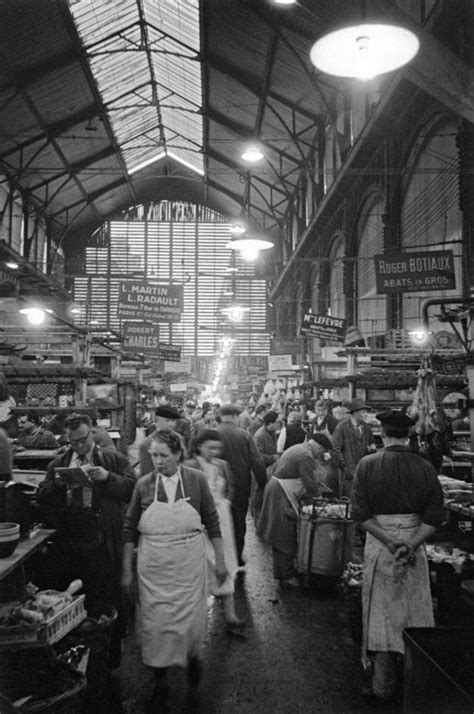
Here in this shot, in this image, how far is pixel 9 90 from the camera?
644 inches

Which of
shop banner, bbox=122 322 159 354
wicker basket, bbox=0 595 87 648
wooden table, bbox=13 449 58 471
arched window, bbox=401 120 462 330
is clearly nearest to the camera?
wicker basket, bbox=0 595 87 648

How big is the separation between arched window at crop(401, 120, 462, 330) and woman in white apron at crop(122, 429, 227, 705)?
7627mm

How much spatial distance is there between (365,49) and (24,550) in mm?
4443

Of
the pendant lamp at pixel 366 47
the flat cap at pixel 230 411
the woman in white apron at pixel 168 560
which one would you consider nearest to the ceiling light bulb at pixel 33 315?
the flat cap at pixel 230 411

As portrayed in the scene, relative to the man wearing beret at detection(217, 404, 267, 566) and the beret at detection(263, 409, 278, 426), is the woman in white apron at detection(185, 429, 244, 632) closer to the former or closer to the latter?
the man wearing beret at detection(217, 404, 267, 566)

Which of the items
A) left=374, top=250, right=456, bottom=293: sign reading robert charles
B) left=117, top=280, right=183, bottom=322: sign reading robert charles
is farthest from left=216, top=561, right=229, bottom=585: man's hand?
left=117, top=280, right=183, bottom=322: sign reading robert charles

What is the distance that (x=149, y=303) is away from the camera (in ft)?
52.1

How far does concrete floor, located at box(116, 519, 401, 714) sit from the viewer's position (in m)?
4.19

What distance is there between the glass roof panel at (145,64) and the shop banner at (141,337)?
19.3 feet

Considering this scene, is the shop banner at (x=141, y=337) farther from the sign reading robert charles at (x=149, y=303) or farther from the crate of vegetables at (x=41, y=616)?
the crate of vegetables at (x=41, y=616)

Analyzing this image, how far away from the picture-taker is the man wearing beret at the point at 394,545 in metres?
4.09

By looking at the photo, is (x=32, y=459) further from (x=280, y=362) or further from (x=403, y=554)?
(x=280, y=362)

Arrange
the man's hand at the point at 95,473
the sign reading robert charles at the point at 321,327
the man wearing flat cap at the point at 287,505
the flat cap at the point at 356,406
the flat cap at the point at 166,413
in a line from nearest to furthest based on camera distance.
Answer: the man's hand at the point at 95,473 → the flat cap at the point at 166,413 → the man wearing flat cap at the point at 287,505 → the flat cap at the point at 356,406 → the sign reading robert charles at the point at 321,327

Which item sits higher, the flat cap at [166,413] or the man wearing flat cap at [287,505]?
the flat cap at [166,413]
